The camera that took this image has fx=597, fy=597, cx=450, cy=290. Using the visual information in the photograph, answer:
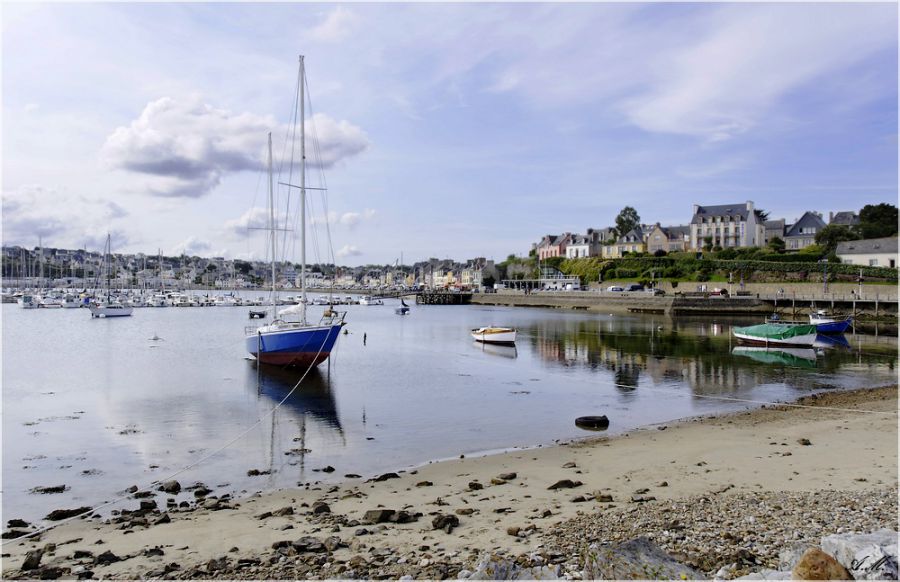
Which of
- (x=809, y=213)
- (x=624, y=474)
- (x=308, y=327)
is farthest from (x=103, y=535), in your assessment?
(x=809, y=213)

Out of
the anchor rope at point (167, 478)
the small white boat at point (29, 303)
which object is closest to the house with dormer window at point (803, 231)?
the anchor rope at point (167, 478)

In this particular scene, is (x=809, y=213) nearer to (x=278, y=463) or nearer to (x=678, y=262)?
(x=678, y=262)

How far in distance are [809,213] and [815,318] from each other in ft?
185

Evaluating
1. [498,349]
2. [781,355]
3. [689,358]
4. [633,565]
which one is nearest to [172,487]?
[633,565]

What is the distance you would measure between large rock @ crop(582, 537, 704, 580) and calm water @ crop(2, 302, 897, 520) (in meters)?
7.83

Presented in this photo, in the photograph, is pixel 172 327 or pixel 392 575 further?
pixel 172 327

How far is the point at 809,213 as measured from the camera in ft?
305

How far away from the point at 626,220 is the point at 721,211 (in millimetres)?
21750

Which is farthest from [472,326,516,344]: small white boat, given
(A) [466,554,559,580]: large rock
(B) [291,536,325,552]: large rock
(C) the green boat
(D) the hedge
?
(D) the hedge

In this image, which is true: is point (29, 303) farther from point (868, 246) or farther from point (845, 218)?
point (845, 218)

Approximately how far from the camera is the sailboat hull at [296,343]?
88.8 ft

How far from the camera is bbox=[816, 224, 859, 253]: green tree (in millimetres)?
80938

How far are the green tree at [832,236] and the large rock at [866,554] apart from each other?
Result: 87.5m

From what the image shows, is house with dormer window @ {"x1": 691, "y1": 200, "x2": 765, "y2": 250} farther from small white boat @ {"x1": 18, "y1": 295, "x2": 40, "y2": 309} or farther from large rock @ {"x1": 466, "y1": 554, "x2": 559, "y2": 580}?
small white boat @ {"x1": 18, "y1": 295, "x2": 40, "y2": 309}
